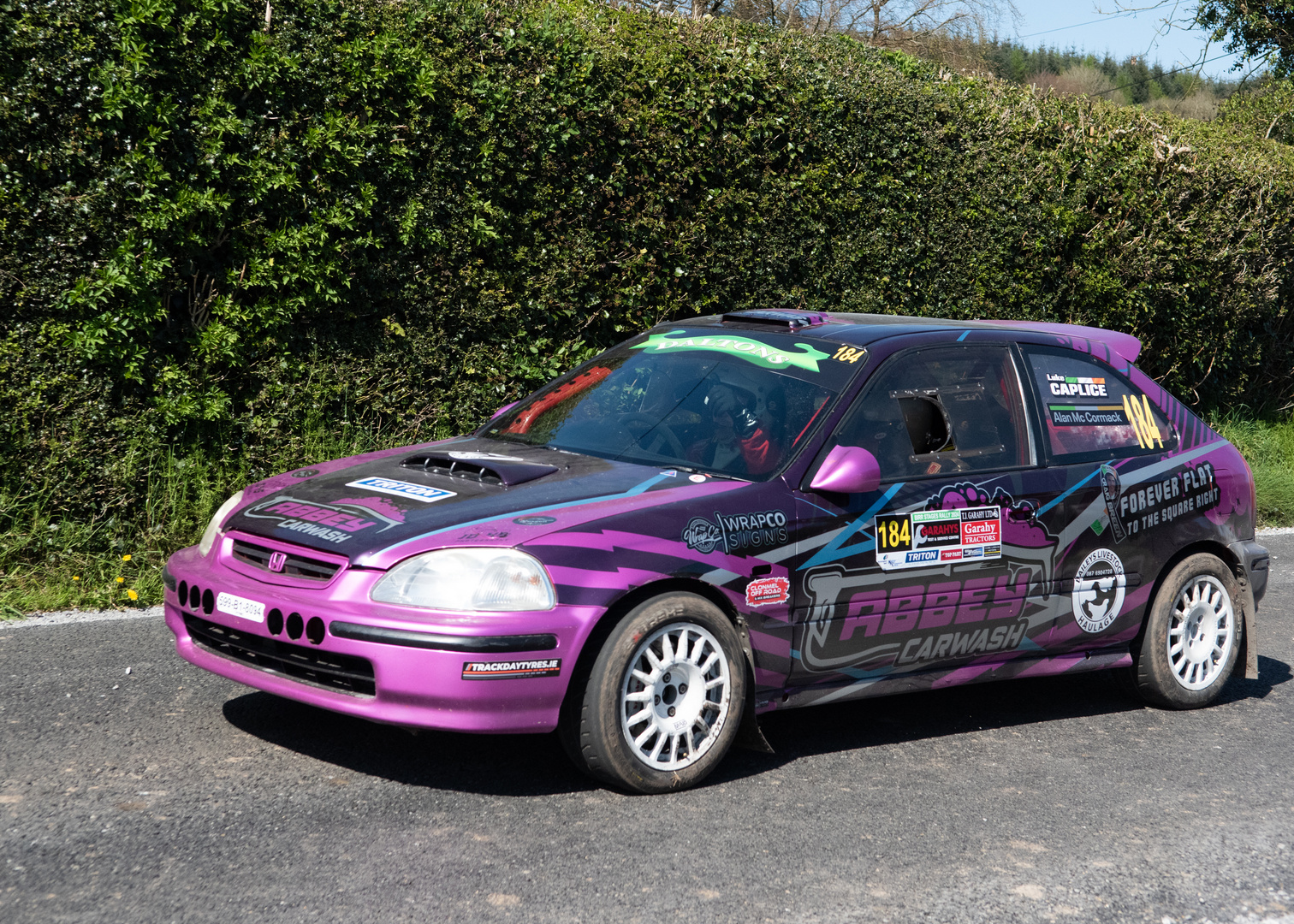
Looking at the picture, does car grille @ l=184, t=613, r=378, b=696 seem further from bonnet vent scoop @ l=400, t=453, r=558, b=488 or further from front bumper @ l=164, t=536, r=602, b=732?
bonnet vent scoop @ l=400, t=453, r=558, b=488

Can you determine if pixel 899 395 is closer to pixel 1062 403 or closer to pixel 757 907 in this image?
pixel 1062 403

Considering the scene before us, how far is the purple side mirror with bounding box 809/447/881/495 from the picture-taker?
4754 millimetres

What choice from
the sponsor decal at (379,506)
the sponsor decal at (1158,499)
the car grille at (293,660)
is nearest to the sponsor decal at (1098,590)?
the sponsor decal at (1158,499)

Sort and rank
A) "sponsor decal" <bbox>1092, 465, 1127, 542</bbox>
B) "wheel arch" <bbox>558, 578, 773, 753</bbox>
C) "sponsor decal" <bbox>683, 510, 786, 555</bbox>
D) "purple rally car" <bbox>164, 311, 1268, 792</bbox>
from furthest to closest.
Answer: "sponsor decal" <bbox>1092, 465, 1127, 542</bbox> → "sponsor decal" <bbox>683, 510, 786, 555</bbox> → "wheel arch" <bbox>558, 578, 773, 753</bbox> → "purple rally car" <bbox>164, 311, 1268, 792</bbox>

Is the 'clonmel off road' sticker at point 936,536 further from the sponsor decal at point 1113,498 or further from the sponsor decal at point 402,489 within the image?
the sponsor decal at point 402,489

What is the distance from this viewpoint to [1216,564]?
6027 mm

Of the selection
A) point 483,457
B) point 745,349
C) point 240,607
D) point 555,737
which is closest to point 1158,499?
point 745,349

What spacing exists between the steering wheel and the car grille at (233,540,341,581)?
1.42 metres

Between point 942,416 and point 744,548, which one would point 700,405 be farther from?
point 942,416

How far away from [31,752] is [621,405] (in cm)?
257

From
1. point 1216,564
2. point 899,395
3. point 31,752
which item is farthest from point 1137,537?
point 31,752

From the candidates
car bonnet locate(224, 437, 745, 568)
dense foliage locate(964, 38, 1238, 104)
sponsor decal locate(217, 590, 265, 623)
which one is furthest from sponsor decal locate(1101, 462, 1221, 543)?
dense foliage locate(964, 38, 1238, 104)

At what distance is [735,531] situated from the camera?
180 inches

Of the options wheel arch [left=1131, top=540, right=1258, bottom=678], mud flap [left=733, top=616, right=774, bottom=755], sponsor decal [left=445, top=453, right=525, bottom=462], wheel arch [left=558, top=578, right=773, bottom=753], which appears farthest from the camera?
wheel arch [left=1131, top=540, right=1258, bottom=678]
